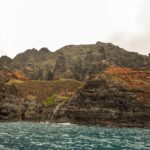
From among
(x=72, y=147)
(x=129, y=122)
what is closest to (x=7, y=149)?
Result: (x=72, y=147)

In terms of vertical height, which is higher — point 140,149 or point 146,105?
point 146,105

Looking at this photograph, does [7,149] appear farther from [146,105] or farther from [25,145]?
[146,105]

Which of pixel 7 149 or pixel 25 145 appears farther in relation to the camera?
pixel 25 145

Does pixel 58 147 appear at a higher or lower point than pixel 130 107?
lower

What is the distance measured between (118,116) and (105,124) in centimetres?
728

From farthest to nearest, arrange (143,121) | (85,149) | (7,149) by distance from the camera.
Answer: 1. (143,121)
2. (85,149)
3. (7,149)

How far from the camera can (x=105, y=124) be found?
197500 mm

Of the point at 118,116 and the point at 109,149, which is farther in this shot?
the point at 118,116

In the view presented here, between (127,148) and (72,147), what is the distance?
1020 centimetres

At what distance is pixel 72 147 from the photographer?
76.8 m

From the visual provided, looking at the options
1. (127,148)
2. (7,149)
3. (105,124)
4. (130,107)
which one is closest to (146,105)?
(130,107)

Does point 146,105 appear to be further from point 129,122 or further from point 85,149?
point 85,149

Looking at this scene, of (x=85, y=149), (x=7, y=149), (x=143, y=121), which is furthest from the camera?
(x=143, y=121)

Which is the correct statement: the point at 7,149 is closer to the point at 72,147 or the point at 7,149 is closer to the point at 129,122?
the point at 72,147
